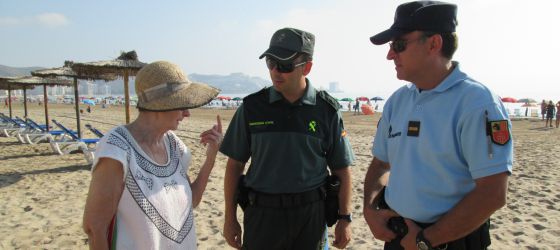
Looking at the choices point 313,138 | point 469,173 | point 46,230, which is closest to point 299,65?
point 313,138

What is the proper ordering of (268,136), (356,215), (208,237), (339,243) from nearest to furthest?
(268,136), (339,243), (208,237), (356,215)

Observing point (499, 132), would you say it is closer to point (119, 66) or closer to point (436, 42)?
point (436, 42)

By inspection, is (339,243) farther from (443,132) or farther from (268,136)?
(443,132)

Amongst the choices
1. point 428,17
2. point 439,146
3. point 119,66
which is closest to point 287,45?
point 428,17

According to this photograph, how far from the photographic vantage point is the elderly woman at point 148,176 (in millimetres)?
1538

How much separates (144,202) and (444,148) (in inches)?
54.2

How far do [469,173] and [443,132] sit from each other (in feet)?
0.70

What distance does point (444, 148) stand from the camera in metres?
1.61

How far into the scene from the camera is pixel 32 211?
5.37m

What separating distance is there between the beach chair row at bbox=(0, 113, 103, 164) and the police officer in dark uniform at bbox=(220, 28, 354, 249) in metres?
7.48

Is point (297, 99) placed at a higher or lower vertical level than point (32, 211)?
higher

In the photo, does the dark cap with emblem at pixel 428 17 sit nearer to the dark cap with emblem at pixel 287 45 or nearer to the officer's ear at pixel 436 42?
the officer's ear at pixel 436 42

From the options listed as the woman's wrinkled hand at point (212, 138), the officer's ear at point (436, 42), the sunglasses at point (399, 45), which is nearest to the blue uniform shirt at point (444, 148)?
the officer's ear at point (436, 42)

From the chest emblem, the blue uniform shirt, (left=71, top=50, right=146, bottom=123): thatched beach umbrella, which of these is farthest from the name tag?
(left=71, top=50, right=146, bottom=123): thatched beach umbrella
